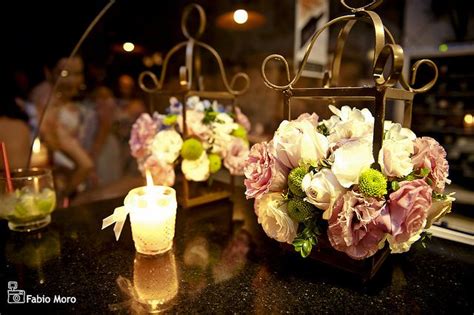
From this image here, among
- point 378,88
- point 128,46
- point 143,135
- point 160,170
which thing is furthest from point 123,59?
point 378,88

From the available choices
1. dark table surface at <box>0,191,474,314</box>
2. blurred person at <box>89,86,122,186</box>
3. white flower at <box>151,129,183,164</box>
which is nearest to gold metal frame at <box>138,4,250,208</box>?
white flower at <box>151,129,183,164</box>

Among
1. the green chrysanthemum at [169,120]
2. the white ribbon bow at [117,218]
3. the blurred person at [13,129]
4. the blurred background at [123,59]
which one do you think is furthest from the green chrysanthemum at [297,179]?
the blurred person at [13,129]

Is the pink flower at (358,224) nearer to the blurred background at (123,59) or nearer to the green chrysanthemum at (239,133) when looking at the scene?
the green chrysanthemum at (239,133)

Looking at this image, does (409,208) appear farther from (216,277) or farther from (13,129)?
(13,129)

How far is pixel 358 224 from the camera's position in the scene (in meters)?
0.55

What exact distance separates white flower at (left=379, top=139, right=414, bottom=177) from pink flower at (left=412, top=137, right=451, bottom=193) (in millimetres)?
65

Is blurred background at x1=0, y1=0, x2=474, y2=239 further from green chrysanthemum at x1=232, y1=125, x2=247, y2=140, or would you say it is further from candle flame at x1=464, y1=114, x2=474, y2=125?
green chrysanthemum at x1=232, y1=125, x2=247, y2=140

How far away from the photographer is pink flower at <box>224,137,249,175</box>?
3.33 feet

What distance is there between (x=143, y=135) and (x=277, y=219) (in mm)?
579

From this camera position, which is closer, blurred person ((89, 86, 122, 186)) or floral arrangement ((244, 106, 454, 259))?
floral arrangement ((244, 106, 454, 259))

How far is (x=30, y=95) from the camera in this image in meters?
2.02

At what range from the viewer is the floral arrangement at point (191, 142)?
96 cm

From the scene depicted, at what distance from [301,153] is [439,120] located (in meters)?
3.27

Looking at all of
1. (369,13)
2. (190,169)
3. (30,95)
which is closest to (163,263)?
(190,169)
